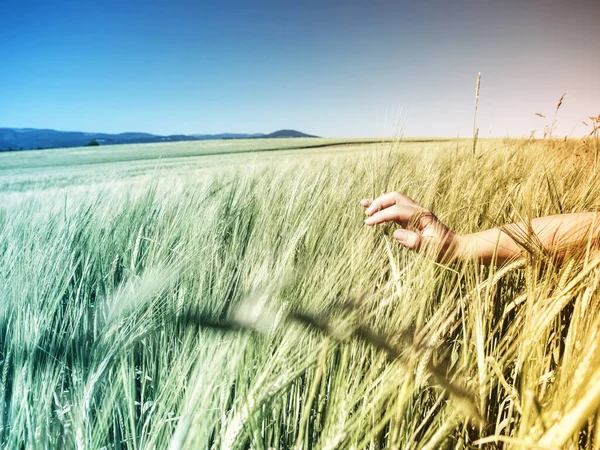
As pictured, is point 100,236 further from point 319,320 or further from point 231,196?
point 319,320

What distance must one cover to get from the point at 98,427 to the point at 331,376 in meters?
0.23

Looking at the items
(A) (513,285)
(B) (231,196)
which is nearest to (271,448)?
(A) (513,285)

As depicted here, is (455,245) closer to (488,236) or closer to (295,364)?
(488,236)

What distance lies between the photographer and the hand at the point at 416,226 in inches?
21.2

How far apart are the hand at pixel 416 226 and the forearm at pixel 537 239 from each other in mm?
26

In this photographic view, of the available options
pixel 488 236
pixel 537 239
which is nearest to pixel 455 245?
pixel 488 236

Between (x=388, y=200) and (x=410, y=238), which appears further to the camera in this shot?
(x=388, y=200)

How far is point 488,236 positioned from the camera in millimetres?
564

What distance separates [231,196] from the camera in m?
1.17

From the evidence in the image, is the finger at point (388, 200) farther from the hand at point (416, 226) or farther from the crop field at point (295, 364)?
the crop field at point (295, 364)

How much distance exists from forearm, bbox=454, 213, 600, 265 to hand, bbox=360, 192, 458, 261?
0.03 metres

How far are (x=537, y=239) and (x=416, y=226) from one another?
9.9 inches

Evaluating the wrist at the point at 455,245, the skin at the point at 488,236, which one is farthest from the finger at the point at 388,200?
the wrist at the point at 455,245

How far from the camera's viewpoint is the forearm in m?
0.42
